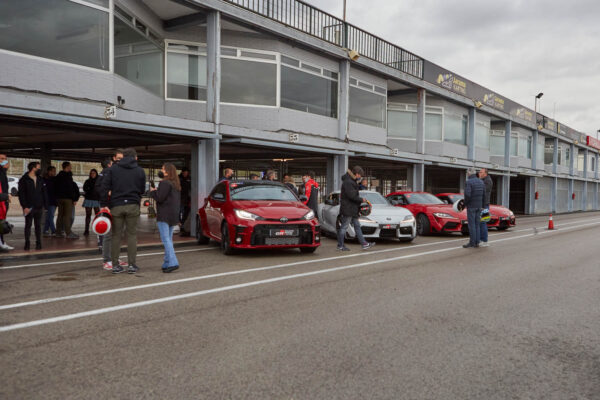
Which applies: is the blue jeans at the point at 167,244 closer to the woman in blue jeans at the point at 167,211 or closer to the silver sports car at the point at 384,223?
the woman in blue jeans at the point at 167,211

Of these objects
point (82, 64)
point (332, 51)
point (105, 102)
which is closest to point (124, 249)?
point (105, 102)

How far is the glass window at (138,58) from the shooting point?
12328 mm

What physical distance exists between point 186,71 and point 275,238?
8.20 metres

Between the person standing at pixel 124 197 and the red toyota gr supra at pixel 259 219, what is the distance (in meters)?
2.15

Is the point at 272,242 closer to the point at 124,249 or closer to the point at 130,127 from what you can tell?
the point at 124,249

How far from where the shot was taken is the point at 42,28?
10.4 m

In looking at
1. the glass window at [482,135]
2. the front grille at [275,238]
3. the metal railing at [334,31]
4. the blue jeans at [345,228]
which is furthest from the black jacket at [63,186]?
the glass window at [482,135]

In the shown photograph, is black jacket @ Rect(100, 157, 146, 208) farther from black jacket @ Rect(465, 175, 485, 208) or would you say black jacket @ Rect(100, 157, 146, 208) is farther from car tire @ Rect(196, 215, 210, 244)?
black jacket @ Rect(465, 175, 485, 208)

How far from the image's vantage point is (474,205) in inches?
454

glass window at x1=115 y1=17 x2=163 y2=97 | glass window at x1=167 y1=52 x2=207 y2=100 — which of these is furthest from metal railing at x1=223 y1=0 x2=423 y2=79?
glass window at x1=115 y1=17 x2=163 y2=97

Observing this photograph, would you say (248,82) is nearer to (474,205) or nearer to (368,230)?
(368,230)

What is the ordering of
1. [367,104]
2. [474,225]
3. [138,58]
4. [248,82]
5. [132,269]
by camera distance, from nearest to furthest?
[132,269], [474,225], [138,58], [248,82], [367,104]

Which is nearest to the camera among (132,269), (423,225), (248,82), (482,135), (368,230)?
(132,269)

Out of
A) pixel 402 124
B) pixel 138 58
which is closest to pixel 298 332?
pixel 138 58
